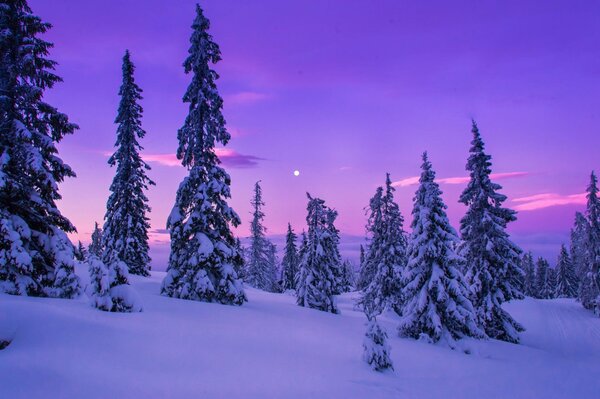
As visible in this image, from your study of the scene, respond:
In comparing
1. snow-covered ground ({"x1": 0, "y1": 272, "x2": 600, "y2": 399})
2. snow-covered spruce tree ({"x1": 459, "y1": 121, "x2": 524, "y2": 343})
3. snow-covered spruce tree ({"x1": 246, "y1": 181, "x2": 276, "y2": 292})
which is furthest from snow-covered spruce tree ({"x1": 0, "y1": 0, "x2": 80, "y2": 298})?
snow-covered spruce tree ({"x1": 246, "y1": 181, "x2": 276, "y2": 292})

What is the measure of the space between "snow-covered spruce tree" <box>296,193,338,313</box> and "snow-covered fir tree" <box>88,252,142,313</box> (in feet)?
58.3

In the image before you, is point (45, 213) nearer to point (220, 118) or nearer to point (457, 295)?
point (220, 118)

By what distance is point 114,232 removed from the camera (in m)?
28.8

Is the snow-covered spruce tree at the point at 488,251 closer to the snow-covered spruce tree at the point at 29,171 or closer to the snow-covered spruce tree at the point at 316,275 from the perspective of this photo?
the snow-covered spruce tree at the point at 316,275

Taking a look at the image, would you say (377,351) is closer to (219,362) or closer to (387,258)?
(219,362)

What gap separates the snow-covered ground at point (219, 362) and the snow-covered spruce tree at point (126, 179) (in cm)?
1511

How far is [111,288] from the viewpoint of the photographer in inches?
468

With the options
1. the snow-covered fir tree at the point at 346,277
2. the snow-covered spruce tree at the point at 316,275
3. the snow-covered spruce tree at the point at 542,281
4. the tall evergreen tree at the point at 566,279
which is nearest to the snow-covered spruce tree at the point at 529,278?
the snow-covered spruce tree at the point at 542,281

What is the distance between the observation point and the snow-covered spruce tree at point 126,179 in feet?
93.6

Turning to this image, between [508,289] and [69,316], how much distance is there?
1033 inches

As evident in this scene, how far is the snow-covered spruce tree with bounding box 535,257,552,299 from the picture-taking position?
77156 mm

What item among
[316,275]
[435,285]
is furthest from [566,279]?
[435,285]

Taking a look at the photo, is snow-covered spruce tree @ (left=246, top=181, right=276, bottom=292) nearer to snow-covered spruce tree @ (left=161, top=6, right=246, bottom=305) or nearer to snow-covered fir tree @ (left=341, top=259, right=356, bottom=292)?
snow-covered fir tree @ (left=341, top=259, right=356, bottom=292)

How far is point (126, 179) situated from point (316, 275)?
16.7 m
